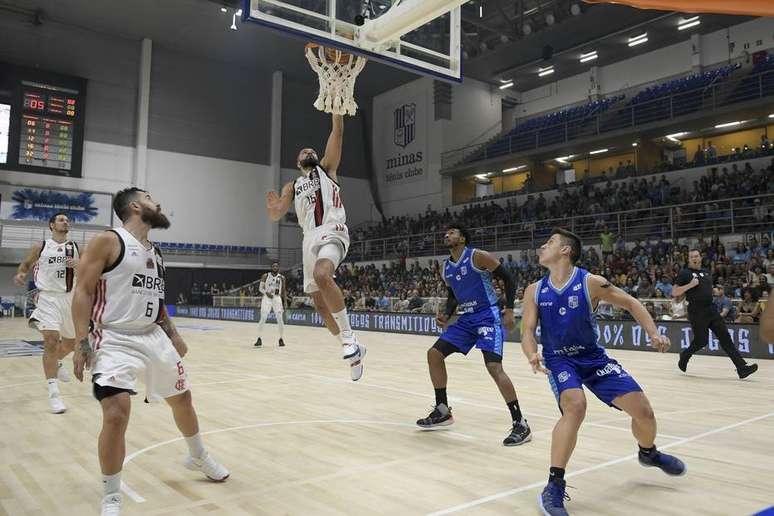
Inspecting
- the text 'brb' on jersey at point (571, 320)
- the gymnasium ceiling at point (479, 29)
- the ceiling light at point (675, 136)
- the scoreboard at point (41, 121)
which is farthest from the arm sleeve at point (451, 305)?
the scoreboard at point (41, 121)

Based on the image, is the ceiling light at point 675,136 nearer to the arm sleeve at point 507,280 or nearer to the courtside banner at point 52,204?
the arm sleeve at point 507,280

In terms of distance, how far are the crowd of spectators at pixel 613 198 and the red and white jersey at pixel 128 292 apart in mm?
17405

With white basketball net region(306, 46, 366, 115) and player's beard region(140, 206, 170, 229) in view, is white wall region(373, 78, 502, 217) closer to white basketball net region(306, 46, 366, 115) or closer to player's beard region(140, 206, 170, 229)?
white basketball net region(306, 46, 366, 115)

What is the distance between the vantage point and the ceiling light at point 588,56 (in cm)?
2764

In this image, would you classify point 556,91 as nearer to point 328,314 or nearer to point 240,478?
point 328,314

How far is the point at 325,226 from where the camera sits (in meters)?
5.21

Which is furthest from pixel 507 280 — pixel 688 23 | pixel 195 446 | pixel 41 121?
pixel 41 121

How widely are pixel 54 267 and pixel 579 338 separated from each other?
19.4ft

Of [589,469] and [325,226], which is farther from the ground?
[325,226]

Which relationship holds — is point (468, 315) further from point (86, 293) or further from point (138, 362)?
point (86, 293)

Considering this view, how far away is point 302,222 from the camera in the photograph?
5.38m

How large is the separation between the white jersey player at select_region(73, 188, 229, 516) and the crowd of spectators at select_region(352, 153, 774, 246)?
56.7 ft

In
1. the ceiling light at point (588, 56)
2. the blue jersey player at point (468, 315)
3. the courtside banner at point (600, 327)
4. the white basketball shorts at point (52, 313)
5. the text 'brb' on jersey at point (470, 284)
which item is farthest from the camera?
the ceiling light at point (588, 56)

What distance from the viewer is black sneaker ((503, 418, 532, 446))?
4.61 metres
